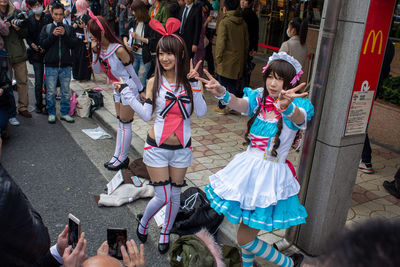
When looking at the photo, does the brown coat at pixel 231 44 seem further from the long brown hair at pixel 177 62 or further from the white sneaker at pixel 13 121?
the white sneaker at pixel 13 121

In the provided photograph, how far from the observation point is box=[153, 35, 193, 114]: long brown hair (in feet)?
10.7

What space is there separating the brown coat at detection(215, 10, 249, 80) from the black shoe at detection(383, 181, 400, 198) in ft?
10.3

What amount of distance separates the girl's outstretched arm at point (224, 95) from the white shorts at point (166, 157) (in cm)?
73

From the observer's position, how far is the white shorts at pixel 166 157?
334 cm

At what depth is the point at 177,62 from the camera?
3328mm

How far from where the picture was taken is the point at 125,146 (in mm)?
5164

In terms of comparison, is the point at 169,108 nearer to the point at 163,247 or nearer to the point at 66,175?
the point at 163,247

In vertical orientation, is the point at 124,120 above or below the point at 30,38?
below

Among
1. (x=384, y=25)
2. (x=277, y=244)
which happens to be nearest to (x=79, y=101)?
(x=277, y=244)

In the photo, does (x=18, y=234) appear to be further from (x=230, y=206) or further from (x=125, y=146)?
(x=125, y=146)

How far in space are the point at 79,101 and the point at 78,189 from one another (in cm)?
294

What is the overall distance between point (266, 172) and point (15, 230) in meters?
A: 1.78

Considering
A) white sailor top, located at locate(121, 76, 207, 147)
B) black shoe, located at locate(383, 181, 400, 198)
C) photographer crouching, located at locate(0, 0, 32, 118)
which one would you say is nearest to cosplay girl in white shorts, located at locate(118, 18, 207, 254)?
white sailor top, located at locate(121, 76, 207, 147)

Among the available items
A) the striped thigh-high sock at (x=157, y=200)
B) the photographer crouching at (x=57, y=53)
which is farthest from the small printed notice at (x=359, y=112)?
the photographer crouching at (x=57, y=53)
